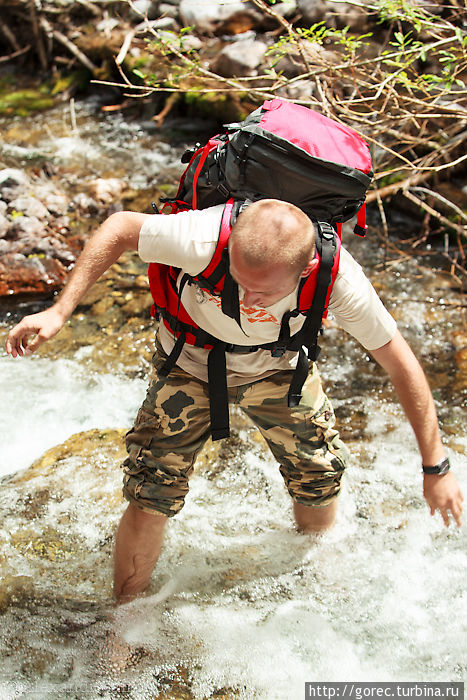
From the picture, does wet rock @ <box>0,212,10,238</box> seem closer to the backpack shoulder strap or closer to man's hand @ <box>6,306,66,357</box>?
man's hand @ <box>6,306,66,357</box>

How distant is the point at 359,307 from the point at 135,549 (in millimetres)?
1605

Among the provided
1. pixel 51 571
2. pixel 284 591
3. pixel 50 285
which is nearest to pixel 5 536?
pixel 51 571

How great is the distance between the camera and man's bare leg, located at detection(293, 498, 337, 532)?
11.7 ft

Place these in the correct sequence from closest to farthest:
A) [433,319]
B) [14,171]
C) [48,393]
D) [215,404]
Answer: [215,404], [48,393], [433,319], [14,171]

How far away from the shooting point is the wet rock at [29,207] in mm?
6688

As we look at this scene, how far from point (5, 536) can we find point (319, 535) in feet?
6.05

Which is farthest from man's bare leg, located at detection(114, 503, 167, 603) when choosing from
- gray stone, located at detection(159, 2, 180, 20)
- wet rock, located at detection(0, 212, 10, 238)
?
gray stone, located at detection(159, 2, 180, 20)

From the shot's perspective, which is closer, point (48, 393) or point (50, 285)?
point (48, 393)

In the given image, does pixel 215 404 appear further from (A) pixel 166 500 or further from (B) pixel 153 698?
(B) pixel 153 698

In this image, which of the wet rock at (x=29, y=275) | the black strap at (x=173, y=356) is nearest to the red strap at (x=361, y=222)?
the black strap at (x=173, y=356)

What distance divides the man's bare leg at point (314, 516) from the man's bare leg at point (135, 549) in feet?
2.96

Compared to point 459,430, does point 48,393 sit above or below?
above

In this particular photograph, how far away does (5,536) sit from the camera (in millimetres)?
3678

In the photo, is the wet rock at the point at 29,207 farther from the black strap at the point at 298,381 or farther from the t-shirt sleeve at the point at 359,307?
the t-shirt sleeve at the point at 359,307
